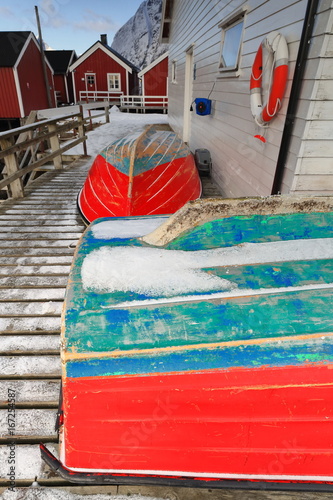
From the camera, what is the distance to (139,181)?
Answer: 4.06 m

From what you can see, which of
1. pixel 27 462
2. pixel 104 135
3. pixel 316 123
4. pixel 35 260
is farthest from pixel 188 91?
pixel 27 462

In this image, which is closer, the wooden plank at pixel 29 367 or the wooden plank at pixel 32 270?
the wooden plank at pixel 29 367

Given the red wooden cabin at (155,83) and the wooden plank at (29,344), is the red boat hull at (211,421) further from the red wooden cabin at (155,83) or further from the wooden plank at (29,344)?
the red wooden cabin at (155,83)

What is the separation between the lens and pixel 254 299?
1312mm

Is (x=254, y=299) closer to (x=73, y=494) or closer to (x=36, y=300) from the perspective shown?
(x=73, y=494)

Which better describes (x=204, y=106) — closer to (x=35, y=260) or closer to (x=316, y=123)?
(x=316, y=123)

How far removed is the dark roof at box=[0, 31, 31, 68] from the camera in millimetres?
18406

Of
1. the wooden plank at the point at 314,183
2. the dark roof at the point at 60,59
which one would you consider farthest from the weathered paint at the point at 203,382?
the dark roof at the point at 60,59

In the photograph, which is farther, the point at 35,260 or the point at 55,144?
the point at 55,144

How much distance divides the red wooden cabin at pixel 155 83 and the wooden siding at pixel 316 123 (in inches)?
893

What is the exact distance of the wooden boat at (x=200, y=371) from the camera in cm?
113

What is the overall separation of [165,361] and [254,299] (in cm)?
46

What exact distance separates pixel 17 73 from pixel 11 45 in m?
1.96

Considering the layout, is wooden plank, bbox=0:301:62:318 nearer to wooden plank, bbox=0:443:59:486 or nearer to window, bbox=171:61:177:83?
wooden plank, bbox=0:443:59:486
